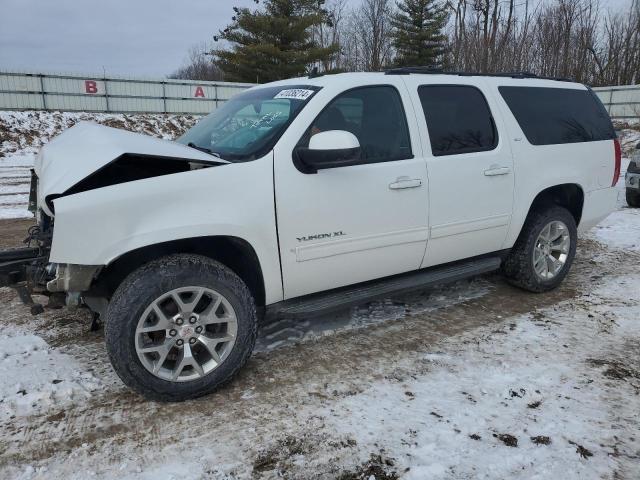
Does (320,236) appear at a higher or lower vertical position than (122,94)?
lower

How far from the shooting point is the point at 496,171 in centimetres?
402

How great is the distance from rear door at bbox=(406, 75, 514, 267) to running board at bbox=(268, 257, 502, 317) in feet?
0.32

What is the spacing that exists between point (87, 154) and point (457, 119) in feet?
8.81

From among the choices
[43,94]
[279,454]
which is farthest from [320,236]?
[43,94]

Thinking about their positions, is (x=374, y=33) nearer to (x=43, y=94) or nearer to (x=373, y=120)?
(x=43, y=94)

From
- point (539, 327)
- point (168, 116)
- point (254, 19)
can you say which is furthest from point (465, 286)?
point (254, 19)

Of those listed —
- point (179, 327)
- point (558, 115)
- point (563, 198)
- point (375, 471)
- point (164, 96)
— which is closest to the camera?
point (375, 471)

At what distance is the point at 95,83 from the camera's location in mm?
24453

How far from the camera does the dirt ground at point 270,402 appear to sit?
7.99ft

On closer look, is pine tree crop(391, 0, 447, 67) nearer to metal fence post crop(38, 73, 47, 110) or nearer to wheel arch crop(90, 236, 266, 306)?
metal fence post crop(38, 73, 47, 110)

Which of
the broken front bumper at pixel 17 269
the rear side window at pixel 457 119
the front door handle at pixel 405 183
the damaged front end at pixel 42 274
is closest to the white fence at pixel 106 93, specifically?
the rear side window at pixel 457 119

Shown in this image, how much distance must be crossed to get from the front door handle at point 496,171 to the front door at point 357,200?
0.68 meters

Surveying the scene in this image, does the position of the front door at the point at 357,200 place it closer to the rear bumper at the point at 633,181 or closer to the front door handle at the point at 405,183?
the front door handle at the point at 405,183

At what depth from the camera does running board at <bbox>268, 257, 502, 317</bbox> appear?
129 inches
